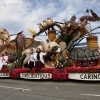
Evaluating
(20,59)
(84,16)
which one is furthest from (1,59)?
(84,16)

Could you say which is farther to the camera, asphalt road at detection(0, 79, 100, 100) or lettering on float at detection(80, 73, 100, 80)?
lettering on float at detection(80, 73, 100, 80)

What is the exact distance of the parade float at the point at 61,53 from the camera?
41.8 ft

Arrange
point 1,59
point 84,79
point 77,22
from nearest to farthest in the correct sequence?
point 84,79
point 1,59
point 77,22

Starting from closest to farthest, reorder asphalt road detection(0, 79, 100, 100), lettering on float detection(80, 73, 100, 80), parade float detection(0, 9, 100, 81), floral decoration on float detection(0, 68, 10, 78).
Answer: asphalt road detection(0, 79, 100, 100) < lettering on float detection(80, 73, 100, 80) < parade float detection(0, 9, 100, 81) < floral decoration on float detection(0, 68, 10, 78)

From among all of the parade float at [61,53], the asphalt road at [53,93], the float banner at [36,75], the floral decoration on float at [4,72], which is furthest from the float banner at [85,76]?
the floral decoration on float at [4,72]

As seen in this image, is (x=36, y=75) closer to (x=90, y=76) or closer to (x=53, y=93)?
(x=90, y=76)

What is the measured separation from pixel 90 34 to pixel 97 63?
14.9 feet

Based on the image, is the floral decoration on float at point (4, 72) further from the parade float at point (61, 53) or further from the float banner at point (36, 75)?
the float banner at point (36, 75)

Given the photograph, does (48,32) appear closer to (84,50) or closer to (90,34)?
(90,34)

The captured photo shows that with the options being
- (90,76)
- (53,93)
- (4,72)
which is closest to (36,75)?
(4,72)

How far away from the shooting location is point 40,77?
13672mm

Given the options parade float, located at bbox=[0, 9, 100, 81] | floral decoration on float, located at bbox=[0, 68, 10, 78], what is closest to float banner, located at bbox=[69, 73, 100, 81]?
parade float, located at bbox=[0, 9, 100, 81]

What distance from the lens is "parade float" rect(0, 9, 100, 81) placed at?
12.7 meters

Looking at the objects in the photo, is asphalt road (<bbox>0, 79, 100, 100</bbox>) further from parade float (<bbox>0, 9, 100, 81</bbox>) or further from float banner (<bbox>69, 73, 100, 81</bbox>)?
parade float (<bbox>0, 9, 100, 81</bbox>)
